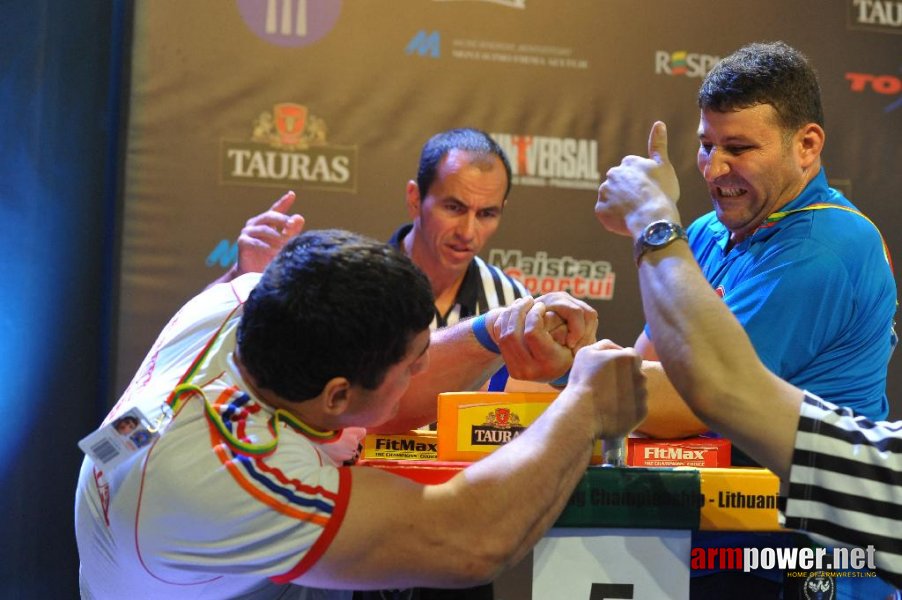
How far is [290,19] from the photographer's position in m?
3.79

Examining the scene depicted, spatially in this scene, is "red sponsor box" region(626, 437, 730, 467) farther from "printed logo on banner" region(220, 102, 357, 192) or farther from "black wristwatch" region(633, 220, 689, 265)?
"printed logo on banner" region(220, 102, 357, 192)

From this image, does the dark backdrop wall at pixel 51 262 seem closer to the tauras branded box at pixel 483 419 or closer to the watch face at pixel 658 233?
the tauras branded box at pixel 483 419

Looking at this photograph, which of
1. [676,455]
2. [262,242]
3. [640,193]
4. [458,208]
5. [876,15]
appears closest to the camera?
[640,193]

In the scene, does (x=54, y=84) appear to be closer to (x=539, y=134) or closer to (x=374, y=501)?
(x=539, y=134)

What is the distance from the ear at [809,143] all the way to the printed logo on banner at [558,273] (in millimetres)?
1890

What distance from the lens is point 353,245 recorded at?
1401 millimetres

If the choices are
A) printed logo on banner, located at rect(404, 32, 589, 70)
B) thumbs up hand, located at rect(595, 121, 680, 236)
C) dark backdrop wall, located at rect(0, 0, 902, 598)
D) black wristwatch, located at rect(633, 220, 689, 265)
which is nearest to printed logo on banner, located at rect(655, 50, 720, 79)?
dark backdrop wall, located at rect(0, 0, 902, 598)

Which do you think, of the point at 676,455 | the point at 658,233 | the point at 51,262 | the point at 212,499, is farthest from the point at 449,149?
the point at 212,499

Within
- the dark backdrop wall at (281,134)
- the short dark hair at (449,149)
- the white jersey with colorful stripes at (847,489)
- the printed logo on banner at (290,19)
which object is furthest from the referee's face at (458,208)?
the white jersey with colorful stripes at (847,489)

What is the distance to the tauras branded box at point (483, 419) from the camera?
61.5 inches

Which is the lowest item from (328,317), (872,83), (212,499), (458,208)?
(212,499)

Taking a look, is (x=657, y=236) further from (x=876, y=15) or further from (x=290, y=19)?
(x=876, y=15)

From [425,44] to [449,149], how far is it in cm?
58

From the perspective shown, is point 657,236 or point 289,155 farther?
point 289,155
